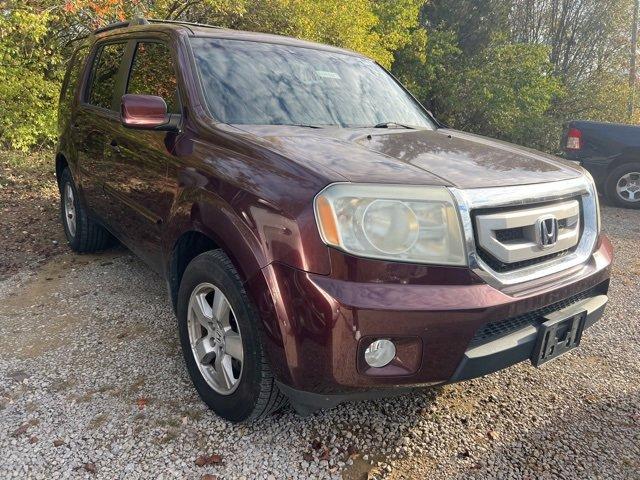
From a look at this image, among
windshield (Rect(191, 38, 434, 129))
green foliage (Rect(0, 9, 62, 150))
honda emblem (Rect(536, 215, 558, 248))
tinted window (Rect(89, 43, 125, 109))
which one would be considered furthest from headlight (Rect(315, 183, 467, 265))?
green foliage (Rect(0, 9, 62, 150))

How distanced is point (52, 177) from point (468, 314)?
713 centimetres

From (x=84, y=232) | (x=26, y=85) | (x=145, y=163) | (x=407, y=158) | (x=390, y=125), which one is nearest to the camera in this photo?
(x=407, y=158)

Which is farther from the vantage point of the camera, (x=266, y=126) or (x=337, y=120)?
(x=337, y=120)

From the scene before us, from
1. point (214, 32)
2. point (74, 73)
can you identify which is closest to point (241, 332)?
point (214, 32)

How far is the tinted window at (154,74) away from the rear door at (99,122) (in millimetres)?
228

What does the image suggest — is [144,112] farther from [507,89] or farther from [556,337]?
[507,89]

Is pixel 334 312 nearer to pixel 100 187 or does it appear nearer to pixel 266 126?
pixel 266 126

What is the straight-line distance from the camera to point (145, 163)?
9.49 feet

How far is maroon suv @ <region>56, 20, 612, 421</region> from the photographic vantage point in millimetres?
1825

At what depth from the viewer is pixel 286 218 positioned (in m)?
→ 1.89

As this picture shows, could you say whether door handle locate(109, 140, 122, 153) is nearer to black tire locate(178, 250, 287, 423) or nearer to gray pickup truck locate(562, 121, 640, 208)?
black tire locate(178, 250, 287, 423)

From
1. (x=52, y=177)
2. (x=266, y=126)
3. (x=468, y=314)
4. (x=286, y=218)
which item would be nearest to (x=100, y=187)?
(x=266, y=126)

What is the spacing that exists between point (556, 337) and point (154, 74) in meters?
2.62

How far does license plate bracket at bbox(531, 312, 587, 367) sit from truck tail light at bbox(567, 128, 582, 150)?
6.45 metres
